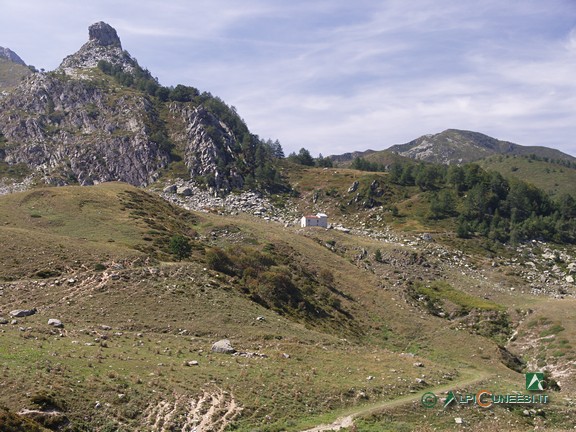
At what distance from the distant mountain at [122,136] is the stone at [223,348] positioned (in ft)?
366

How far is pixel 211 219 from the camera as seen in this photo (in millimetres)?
91812

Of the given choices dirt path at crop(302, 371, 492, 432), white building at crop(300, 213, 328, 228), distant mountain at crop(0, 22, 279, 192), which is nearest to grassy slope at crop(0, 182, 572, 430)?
dirt path at crop(302, 371, 492, 432)

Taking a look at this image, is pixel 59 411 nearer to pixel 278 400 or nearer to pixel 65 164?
pixel 278 400

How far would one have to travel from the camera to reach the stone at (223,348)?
111 feet

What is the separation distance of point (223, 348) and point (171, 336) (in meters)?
4.83

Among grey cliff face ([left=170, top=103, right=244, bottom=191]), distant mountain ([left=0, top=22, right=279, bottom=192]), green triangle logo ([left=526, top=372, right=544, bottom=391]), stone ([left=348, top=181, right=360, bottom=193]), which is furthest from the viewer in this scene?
distant mountain ([left=0, top=22, right=279, bottom=192])

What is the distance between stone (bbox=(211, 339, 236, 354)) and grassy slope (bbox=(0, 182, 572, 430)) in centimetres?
89

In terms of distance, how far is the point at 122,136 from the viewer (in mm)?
166000

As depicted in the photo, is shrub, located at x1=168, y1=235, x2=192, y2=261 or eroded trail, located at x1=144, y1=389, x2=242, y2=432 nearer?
eroded trail, located at x1=144, y1=389, x2=242, y2=432

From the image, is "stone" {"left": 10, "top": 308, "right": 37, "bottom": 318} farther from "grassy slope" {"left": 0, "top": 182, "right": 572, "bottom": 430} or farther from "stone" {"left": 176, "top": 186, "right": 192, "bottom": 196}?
"stone" {"left": 176, "top": 186, "right": 192, "bottom": 196}

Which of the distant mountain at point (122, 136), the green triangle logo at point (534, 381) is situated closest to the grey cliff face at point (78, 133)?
the distant mountain at point (122, 136)

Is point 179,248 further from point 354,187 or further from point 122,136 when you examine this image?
point 122,136

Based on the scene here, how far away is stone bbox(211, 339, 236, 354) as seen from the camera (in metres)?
33.8

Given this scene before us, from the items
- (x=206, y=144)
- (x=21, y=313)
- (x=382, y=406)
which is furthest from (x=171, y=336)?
(x=206, y=144)
